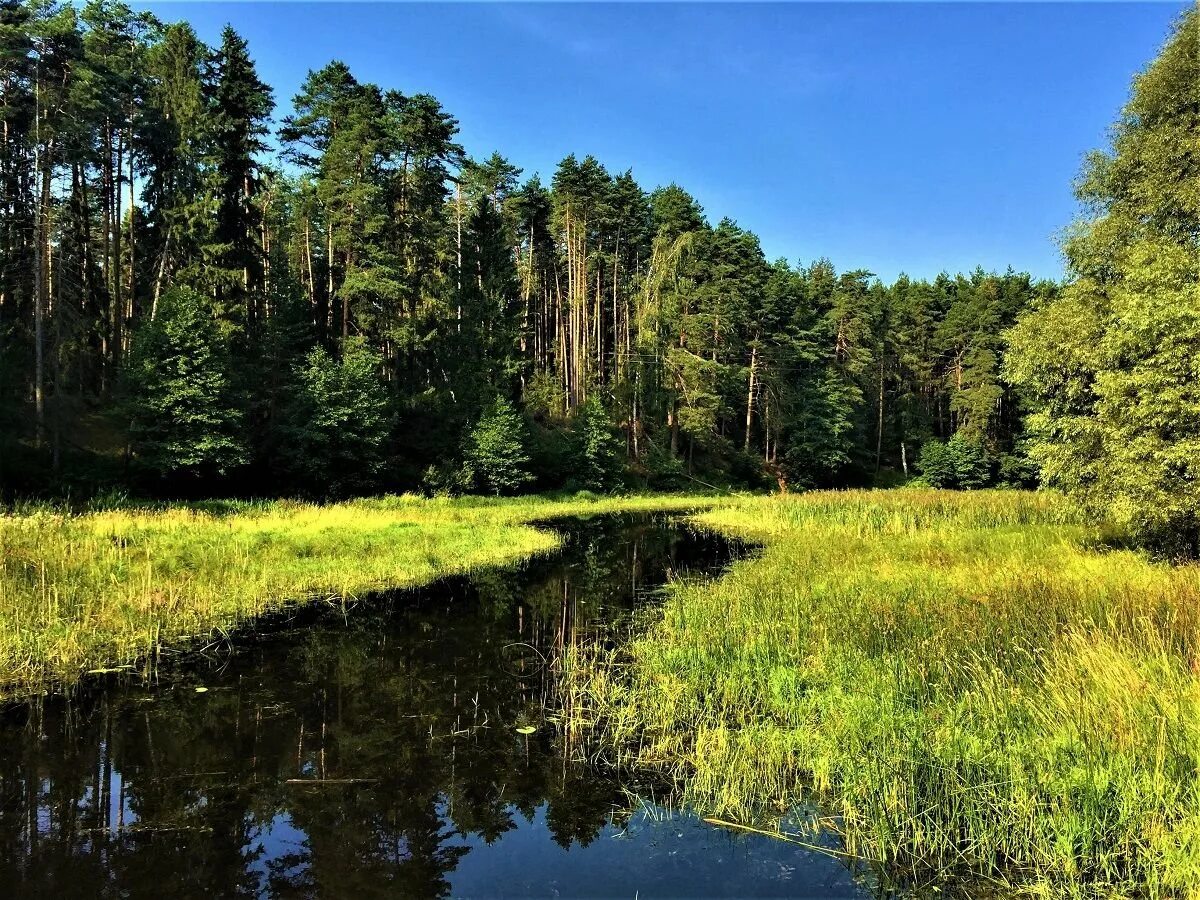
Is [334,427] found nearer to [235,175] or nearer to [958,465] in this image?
[235,175]

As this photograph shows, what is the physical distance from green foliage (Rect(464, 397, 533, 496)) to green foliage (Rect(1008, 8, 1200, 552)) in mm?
24578

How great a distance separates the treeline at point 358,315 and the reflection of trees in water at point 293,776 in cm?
2173

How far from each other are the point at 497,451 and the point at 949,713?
1239 inches

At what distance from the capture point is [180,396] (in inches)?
1040

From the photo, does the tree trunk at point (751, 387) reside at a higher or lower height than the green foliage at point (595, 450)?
higher

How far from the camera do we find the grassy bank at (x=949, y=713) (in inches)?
191

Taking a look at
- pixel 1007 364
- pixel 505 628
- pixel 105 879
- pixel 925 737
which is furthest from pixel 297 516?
pixel 1007 364

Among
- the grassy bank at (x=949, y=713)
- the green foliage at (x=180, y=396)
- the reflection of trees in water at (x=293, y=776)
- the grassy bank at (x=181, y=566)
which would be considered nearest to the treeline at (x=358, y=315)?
the green foliage at (x=180, y=396)

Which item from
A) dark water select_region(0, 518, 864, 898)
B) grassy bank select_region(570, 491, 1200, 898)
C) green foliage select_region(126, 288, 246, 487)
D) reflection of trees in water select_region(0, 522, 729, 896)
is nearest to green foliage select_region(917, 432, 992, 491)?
grassy bank select_region(570, 491, 1200, 898)

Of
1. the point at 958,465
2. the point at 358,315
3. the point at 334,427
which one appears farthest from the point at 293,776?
the point at 958,465

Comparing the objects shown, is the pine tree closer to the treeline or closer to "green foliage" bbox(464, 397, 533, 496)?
the treeline

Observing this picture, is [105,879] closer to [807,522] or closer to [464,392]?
[807,522]

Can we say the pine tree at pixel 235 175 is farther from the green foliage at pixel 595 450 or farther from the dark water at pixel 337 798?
the dark water at pixel 337 798

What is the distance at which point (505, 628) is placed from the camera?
12.0m
